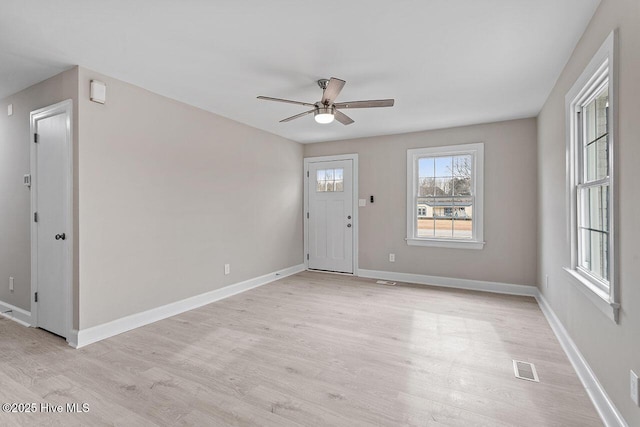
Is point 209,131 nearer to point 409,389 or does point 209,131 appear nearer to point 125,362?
point 125,362

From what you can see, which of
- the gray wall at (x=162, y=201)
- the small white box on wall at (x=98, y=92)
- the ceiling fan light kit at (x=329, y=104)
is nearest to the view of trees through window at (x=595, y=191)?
the ceiling fan light kit at (x=329, y=104)

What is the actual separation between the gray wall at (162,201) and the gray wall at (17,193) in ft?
2.44

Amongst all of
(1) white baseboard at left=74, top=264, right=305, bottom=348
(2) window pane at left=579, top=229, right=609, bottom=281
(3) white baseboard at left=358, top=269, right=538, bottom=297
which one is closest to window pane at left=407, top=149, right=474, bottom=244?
(3) white baseboard at left=358, top=269, right=538, bottom=297

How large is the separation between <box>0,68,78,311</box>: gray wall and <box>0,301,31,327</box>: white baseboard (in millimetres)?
45

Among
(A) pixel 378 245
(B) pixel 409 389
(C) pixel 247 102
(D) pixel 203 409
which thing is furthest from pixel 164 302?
(A) pixel 378 245

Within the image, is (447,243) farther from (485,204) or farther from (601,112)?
(601,112)

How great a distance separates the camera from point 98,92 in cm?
294

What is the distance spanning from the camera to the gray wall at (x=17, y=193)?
334 centimetres

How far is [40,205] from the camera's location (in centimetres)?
320

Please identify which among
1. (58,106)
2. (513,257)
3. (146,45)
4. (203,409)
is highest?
(146,45)

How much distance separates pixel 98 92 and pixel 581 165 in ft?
13.8

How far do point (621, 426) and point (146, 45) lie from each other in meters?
3.86

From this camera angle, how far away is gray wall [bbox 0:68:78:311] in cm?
334

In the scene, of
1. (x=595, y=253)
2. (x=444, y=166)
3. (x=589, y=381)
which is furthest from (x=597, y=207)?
(x=444, y=166)
